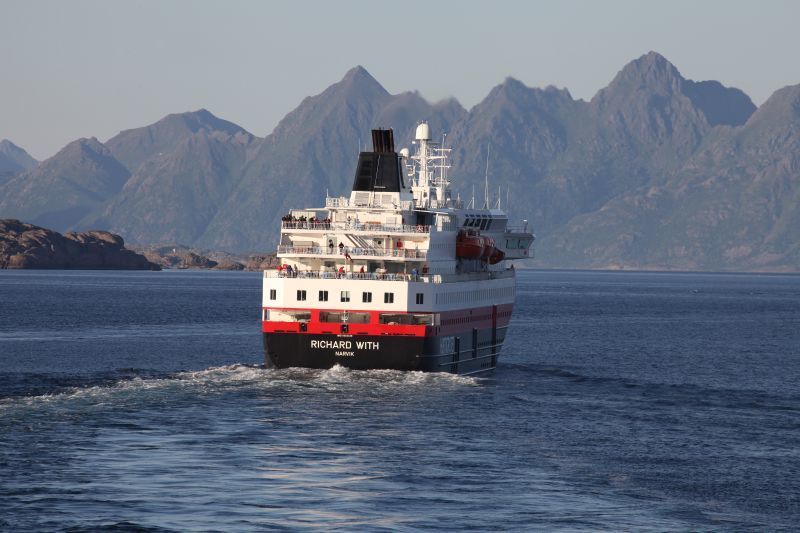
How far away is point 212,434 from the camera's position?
54.8 metres

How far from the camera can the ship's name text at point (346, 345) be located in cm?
7012

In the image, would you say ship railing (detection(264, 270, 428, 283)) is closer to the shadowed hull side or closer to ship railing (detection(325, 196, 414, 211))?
the shadowed hull side

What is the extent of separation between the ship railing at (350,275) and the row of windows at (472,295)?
4.67 ft

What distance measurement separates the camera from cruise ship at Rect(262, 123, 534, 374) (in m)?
70.6

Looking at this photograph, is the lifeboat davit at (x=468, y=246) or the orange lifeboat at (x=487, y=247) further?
the orange lifeboat at (x=487, y=247)

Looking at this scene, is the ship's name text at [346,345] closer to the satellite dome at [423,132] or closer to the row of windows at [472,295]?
A: the row of windows at [472,295]

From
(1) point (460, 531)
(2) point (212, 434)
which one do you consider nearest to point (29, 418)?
(2) point (212, 434)

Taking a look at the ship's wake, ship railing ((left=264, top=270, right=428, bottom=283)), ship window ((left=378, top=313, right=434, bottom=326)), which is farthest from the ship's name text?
ship railing ((left=264, top=270, right=428, bottom=283))

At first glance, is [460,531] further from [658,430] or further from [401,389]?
[401,389]

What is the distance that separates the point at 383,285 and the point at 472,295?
10828 millimetres

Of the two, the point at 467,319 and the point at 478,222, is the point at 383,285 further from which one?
the point at 478,222

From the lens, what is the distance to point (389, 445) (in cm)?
5397

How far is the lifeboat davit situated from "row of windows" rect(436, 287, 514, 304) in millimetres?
2160

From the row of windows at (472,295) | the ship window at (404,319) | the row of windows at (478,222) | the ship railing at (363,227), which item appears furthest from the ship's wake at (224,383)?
the row of windows at (478,222)
